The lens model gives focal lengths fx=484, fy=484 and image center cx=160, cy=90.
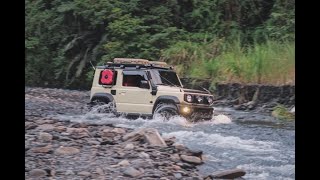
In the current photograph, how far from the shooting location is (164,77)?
12.4 feet

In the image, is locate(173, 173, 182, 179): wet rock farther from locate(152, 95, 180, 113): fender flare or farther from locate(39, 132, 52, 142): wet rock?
locate(39, 132, 52, 142): wet rock

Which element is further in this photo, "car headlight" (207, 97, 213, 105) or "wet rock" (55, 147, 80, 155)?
"car headlight" (207, 97, 213, 105)

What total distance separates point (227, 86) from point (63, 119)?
1.35m

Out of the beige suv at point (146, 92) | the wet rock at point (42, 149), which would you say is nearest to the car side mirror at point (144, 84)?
the beige suv at point (146, 92)

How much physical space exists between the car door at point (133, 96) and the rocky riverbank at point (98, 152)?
177mm

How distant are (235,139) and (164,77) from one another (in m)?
0.73

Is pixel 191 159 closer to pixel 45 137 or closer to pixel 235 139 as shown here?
pixel 235 139

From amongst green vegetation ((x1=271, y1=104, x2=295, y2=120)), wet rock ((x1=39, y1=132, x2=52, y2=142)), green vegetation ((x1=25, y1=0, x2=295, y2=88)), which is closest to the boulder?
wet rock ((x1=39, y1=132, x2=52, y2=142))

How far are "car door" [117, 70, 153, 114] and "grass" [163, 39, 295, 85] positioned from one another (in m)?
0.31

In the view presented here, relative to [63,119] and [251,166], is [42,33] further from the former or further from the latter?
[251,166]

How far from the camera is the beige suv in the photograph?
362cm

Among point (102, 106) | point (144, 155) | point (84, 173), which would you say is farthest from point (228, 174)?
point (102, 106)
